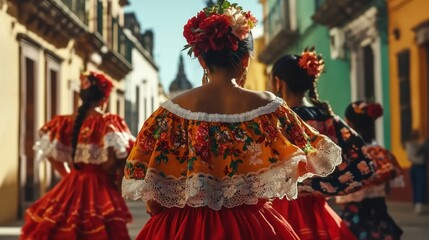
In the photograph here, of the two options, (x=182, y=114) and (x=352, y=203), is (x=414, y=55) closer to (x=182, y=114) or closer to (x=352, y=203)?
(x=352, y=203)

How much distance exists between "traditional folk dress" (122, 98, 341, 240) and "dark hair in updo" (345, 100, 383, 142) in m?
3.39

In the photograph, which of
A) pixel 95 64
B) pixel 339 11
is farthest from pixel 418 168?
pixel 95 64

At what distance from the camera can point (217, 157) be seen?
3.66m

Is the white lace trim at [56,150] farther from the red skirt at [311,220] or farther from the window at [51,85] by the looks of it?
the window at [51,85]

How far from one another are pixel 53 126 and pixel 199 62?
337 cm

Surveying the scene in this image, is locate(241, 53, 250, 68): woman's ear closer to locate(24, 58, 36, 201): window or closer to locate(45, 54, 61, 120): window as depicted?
locate(24, 58, 36, 201): window

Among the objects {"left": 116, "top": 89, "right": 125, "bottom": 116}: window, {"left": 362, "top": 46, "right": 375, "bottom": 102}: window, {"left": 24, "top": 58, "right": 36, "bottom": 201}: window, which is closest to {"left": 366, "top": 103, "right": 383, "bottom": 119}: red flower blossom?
{"left": 24, "top": 58, "right": 36, "bottom": 201}: window

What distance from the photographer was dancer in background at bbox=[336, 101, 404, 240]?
6.75m

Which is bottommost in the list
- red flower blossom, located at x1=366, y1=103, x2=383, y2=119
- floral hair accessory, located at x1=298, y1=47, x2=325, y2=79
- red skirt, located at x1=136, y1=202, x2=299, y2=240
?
red skirt, located at x1=136, y1=202, x2=299, y2=240

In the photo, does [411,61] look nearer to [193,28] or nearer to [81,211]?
[81,211]

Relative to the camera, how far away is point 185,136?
368 centimetres

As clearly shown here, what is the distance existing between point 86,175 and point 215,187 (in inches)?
130

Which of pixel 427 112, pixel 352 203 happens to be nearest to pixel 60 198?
pixel 352 203

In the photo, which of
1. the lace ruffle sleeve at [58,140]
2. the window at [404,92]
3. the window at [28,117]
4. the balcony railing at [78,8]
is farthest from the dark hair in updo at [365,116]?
the balcony railing at [78,8]
